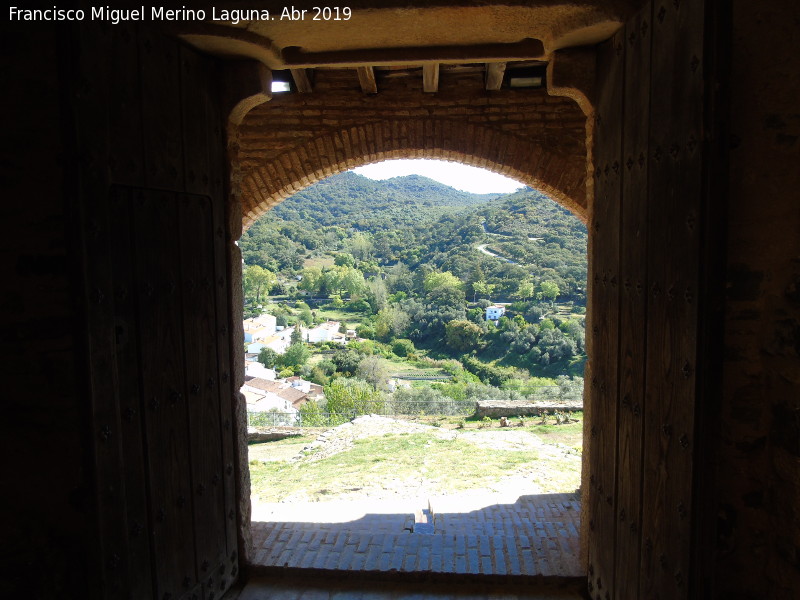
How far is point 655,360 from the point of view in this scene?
71.9 inches

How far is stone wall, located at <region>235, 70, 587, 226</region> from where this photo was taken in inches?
198

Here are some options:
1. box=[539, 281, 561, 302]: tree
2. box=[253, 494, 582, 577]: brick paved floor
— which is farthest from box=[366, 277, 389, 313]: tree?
box=[253, 494, 582, 577]: brick paved floor

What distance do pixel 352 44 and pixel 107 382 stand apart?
1778 millimetres

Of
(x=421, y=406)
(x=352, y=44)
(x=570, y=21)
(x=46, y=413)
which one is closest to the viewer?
(x=46, y=413)

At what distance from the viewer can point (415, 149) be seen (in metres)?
5.18

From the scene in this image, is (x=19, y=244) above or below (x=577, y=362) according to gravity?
above

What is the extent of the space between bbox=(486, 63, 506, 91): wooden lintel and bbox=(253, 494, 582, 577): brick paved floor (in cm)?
344

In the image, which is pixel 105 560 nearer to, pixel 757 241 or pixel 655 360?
pixel 655 360

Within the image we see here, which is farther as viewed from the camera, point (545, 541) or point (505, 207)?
point (505, 207)

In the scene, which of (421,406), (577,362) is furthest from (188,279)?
(577,362)

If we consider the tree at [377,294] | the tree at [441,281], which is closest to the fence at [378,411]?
the tree at [441,281]

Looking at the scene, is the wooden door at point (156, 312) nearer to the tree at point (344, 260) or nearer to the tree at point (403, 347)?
the tree at point (403, 347)

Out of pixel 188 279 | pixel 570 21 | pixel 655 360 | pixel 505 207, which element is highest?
pixel 505 207

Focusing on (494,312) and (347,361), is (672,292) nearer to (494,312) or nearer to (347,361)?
(347,361)
